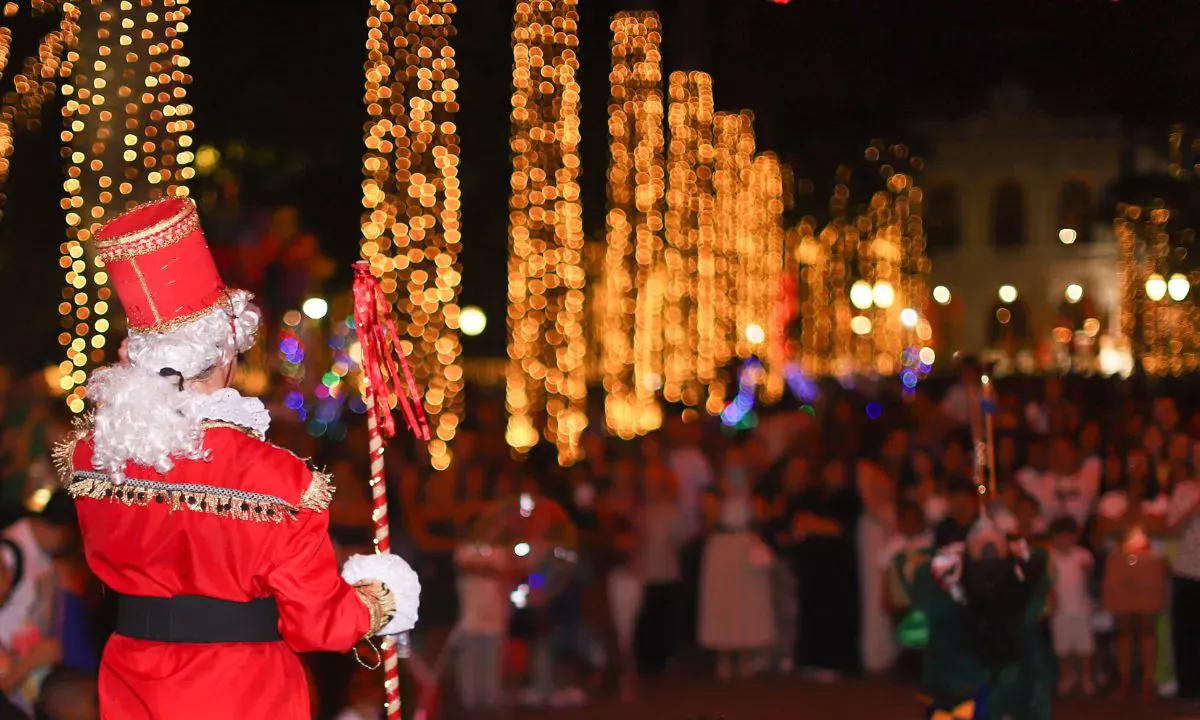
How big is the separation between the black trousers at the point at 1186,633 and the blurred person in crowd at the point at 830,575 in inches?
98.3

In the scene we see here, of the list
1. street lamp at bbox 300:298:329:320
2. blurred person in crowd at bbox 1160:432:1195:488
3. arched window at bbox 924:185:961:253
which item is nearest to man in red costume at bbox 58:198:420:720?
blurred person in crowd at bbox 1160:432:1195:488

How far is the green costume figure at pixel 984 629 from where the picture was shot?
31.9ft

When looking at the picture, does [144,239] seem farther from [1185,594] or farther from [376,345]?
[1185,594]

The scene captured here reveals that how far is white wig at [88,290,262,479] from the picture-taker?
16.6ft

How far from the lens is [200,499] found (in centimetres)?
510

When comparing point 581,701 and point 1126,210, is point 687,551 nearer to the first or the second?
point 581,701

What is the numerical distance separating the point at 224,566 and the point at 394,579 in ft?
1.73

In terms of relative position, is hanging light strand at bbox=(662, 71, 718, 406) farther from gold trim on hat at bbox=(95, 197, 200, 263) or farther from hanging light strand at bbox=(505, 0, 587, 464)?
gold trim on hat at bbox=(95, 197, 200, 263)

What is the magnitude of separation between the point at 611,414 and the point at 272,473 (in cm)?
2287

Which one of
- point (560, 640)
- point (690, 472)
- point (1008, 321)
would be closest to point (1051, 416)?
point (690, 472)

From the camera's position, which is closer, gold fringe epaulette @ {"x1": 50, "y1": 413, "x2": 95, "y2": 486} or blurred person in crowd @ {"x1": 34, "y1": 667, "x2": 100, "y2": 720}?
gold fringe epaulette @ {"x1": 50, "y1": 413, "x2": 95, "y2": 486}

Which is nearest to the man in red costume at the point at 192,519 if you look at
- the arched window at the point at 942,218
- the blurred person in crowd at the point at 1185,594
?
the blurred person in crowd at the point at 1185,594

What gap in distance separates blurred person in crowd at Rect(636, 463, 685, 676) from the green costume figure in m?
5.23

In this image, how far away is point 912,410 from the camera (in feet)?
72.3
